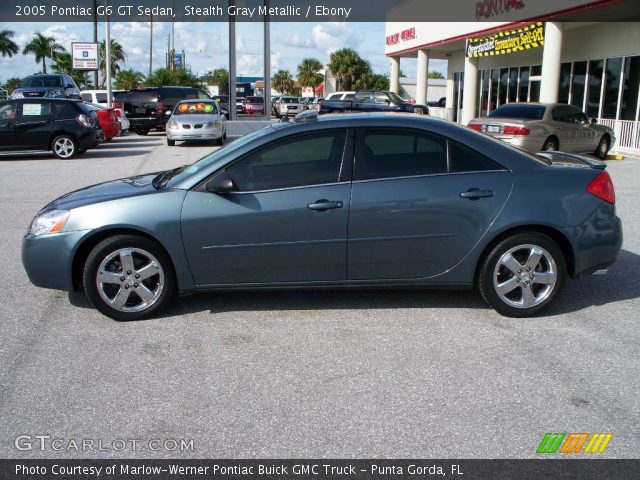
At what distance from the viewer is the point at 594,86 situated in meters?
22.3

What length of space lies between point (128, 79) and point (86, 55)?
134 ft

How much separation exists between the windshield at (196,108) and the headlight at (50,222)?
688 inches

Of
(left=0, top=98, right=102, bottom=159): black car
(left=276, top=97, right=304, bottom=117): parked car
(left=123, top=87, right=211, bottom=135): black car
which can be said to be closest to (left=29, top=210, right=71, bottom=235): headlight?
(left=0, top=98, right=102, bottom=159): black car

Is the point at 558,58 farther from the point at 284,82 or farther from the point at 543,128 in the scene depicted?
the point at 284,82

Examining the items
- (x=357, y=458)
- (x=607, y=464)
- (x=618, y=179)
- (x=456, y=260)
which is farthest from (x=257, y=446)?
(x=618, y=179)

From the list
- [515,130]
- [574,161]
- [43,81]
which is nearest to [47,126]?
[515,130]

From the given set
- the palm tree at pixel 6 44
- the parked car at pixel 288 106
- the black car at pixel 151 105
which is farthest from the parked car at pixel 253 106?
the palm tree at pixel 6 44

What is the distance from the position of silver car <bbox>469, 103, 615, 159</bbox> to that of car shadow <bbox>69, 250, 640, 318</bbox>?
949cm

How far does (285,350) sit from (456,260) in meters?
1.52

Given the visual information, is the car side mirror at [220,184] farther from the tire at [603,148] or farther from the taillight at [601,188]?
the tire at [603,148]

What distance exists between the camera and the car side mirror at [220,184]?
4.81 metres

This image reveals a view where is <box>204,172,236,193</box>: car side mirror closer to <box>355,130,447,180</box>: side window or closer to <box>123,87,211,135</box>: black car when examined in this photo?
<box>355,130,447,180</box>: side window

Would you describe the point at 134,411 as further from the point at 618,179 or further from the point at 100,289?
the point at 618,179

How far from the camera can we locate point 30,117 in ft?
55.4
